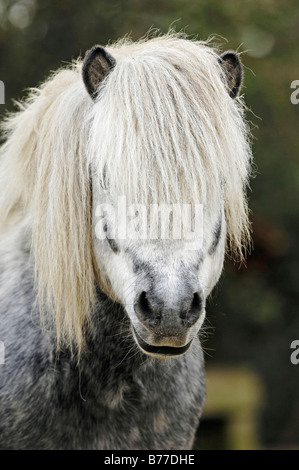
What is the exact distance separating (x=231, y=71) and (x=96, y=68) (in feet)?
1.59

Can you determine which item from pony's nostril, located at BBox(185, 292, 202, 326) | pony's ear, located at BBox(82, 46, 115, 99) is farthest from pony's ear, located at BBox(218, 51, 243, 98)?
pony's nostril, located at BBox(185, 292, 202, 326)

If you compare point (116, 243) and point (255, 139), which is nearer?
point (116, 243)

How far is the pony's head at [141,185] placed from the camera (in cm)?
188

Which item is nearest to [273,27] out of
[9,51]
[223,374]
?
[9,51]

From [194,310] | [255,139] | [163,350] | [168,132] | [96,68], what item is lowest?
[163,350]

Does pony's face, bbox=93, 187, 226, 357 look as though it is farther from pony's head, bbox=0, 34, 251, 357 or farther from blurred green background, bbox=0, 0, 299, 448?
blurred green background, bbox=0, 0, 299, 448

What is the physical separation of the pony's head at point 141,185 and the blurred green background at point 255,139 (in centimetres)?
243

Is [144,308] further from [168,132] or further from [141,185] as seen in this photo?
[168,132]

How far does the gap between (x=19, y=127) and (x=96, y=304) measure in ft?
2.60

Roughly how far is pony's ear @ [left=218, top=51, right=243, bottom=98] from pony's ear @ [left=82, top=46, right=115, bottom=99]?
0.40 m

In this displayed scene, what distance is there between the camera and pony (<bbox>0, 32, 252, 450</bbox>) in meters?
1.92

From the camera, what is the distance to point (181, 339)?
6.12ft

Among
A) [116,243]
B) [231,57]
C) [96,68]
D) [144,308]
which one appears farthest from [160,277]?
[231,57]

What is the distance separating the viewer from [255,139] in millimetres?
5344
